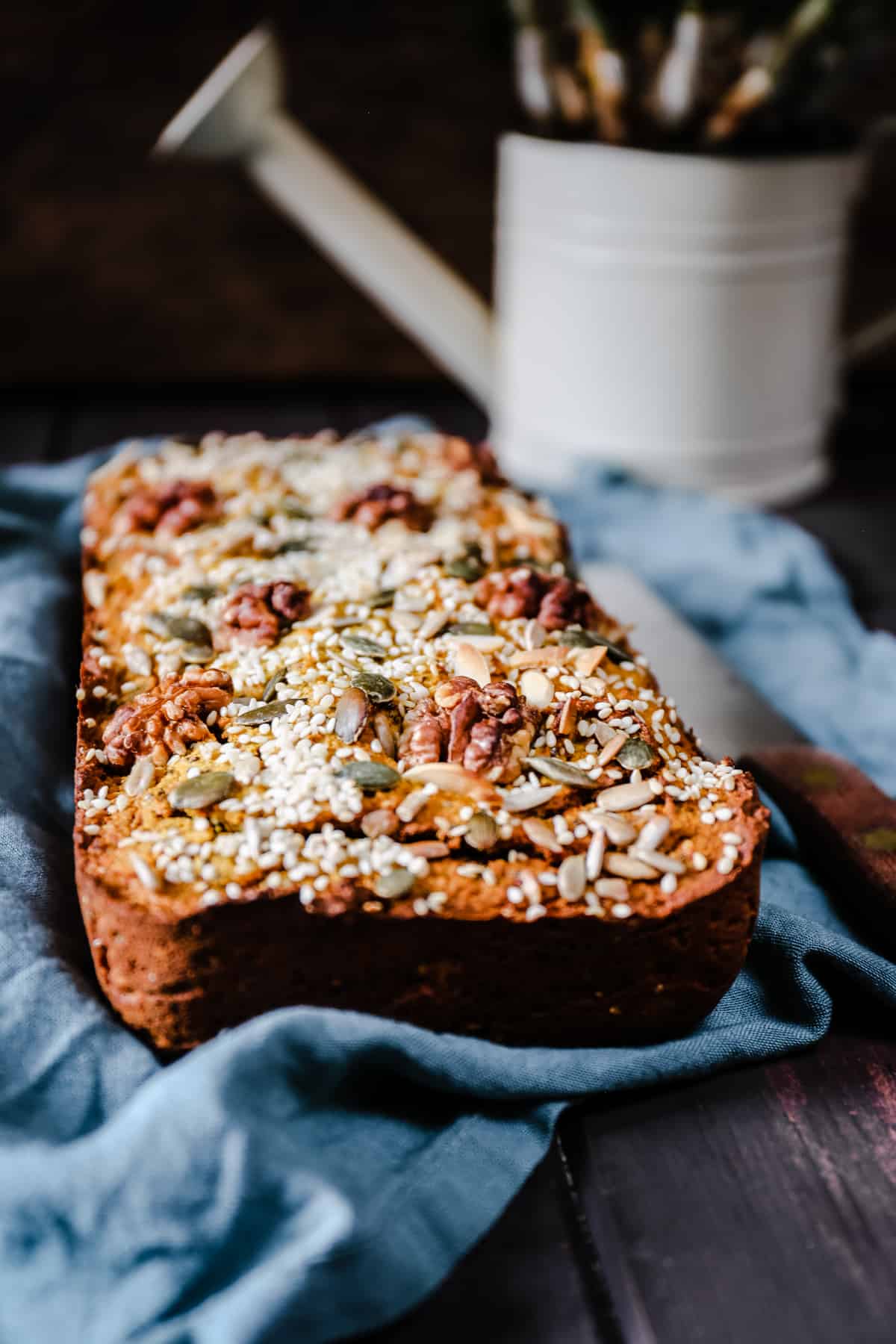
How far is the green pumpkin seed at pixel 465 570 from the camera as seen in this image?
1.18 m

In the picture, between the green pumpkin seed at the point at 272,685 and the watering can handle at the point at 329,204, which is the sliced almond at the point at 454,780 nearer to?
the green pumpkin seed at the point at 272,685

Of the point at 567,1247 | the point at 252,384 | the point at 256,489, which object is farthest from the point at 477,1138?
the point at 252,384

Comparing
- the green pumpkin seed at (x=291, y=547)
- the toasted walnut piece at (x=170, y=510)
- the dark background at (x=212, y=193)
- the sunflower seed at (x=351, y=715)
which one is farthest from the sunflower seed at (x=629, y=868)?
the dark background at (x=212, y=193)

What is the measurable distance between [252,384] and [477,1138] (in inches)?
72.3

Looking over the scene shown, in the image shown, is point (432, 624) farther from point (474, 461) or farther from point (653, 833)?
point (474, 461)

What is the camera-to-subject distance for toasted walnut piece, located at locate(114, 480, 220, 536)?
1.31m

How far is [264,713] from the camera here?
976mm

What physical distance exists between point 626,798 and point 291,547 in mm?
493

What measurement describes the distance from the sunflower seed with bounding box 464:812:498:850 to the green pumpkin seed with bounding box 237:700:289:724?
19 cm

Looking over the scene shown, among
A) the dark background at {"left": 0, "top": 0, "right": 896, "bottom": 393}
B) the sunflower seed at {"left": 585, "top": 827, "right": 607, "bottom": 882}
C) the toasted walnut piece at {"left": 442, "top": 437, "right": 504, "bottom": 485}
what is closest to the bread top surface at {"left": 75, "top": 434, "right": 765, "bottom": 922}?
the sunflower seed at {"left": 585, "top": 827, "right": 607, "bottom": 882}

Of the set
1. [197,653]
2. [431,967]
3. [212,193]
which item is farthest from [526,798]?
[212,193]

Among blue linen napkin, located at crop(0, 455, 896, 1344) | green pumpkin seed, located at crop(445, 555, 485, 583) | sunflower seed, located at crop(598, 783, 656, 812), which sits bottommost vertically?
blue linen napkin, located at crop(0, 455, 896, 1344)

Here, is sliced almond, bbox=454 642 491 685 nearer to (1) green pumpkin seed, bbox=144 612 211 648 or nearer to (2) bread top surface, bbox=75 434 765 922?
(2) bread top surface, bbox=75 434 765 922

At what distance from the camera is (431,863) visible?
86 centimetres
